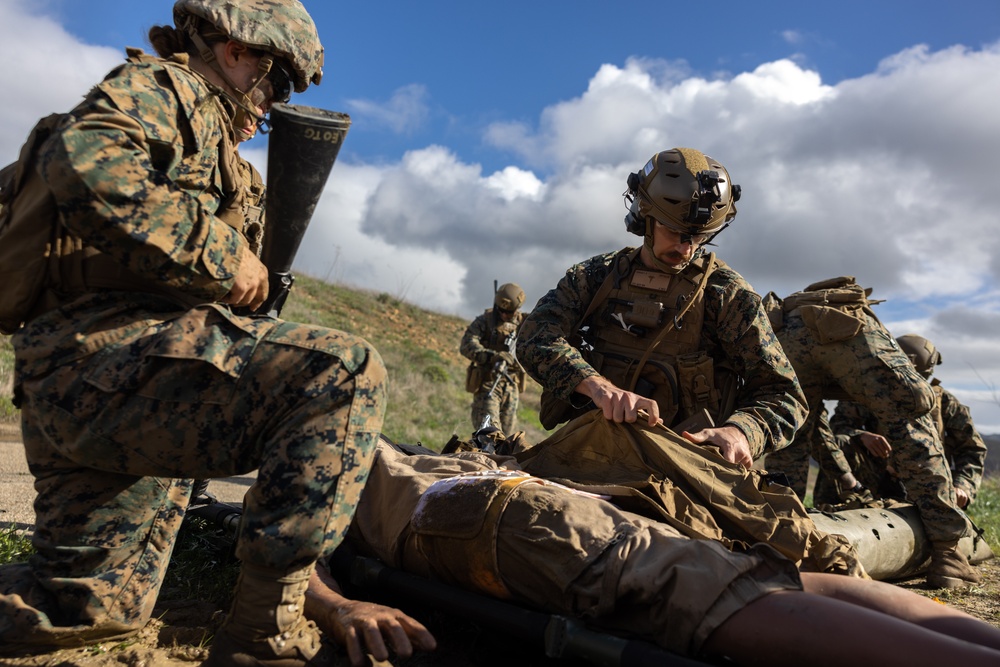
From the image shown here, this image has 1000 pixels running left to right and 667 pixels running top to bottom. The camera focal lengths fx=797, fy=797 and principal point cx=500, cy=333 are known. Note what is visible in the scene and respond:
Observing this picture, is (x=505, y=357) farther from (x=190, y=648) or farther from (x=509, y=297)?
(x=190, y=648)

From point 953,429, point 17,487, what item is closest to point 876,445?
point 953,429

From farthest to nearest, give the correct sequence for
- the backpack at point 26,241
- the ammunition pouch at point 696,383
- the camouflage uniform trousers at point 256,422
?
the ammunition pouch at point 696,383
the backpack at point 26,241
the camouflage uniform trousers at point 256,422

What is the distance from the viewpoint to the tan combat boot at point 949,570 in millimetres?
5828

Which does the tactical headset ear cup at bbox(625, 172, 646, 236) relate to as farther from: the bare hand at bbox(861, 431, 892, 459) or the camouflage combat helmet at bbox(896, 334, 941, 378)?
the camouflage combat helmet at bbox(896, 334, 941, 378)

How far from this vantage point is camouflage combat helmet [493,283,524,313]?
1319 cm

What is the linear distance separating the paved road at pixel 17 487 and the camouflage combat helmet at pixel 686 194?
3.97 m

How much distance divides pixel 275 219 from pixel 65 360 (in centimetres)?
123

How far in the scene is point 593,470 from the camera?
3520 millimetres

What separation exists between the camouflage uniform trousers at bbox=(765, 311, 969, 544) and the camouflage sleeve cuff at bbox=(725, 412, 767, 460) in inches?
92.0

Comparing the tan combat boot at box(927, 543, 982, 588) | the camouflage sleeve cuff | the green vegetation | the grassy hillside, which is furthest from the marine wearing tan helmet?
the grassy hillside

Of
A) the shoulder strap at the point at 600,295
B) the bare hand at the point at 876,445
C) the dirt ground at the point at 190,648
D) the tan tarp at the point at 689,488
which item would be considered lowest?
the dirt ground at the point at 190,648

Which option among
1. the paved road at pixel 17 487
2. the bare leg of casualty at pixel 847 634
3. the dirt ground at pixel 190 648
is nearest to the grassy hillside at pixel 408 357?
the paved road at pixel 17 487

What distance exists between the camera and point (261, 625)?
232cm

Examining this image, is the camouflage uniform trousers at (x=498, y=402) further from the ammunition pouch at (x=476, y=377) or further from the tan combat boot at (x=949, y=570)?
the tan combat boot at (x=949, y=570)
